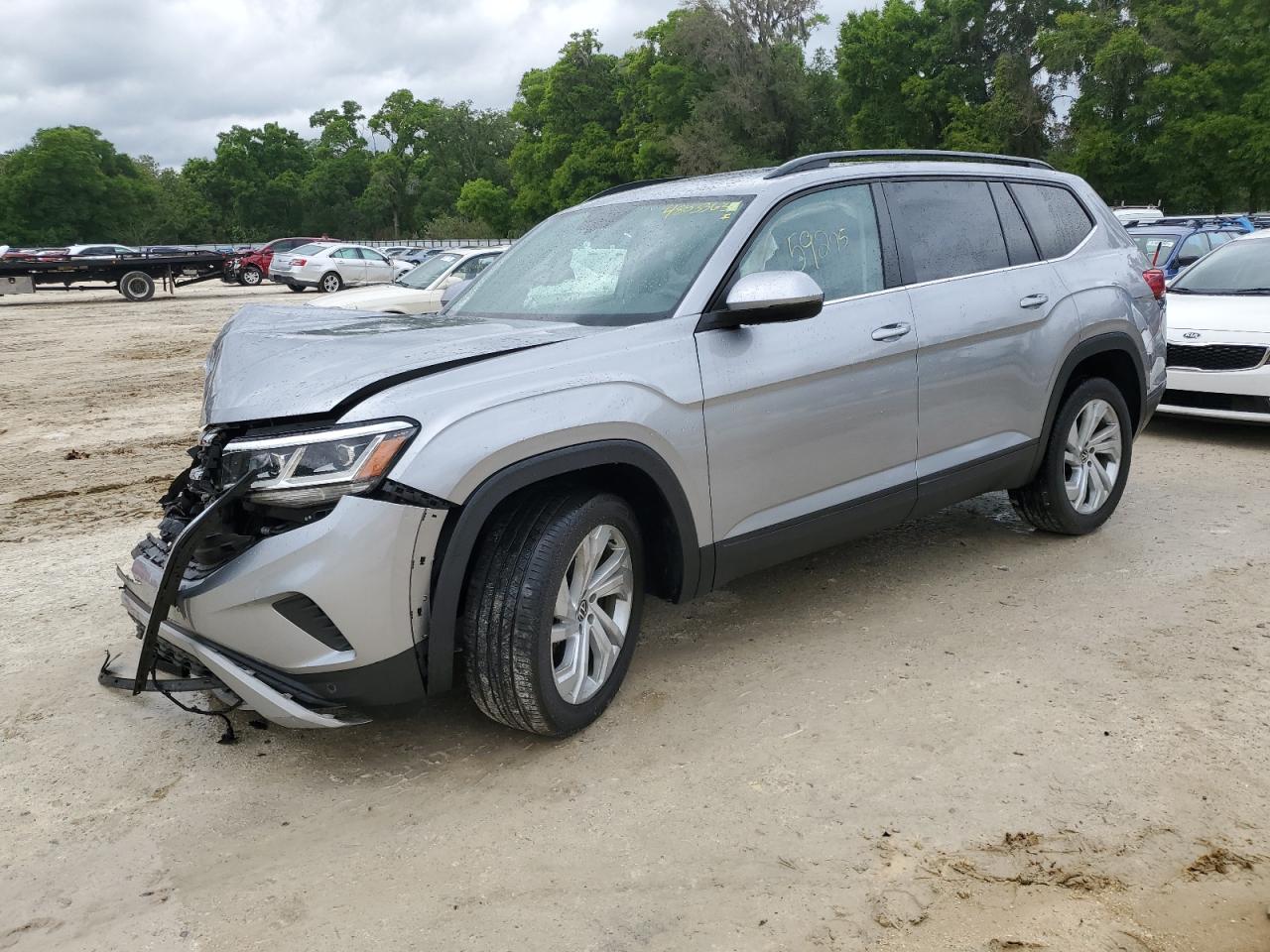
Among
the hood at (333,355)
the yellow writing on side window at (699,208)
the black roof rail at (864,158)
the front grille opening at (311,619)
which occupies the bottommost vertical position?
the front grille opening at (311,619)

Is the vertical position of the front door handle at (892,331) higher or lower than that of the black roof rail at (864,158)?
lower

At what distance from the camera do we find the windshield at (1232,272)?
866 centimetres

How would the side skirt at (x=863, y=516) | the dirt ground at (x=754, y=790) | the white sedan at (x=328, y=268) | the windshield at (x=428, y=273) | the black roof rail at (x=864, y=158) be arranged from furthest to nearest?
the white sedan at (x=328, y=268)
the windshield at (x=428, y=273)
the black roof rail at (x=864, y=158)
the side skirt at (x=863, y=516)
the dirt ground at (x=754, y=790)

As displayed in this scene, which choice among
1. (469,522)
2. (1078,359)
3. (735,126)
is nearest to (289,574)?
(469,522)

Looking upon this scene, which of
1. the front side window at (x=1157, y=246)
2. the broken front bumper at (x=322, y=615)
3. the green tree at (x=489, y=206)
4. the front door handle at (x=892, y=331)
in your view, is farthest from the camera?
the green tree at (x=489, y=206)

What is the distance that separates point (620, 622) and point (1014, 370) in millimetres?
2302

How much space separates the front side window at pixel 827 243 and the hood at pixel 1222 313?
15.7 feet

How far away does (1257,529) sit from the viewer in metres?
5.68

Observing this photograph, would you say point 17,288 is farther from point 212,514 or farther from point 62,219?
point 62,219

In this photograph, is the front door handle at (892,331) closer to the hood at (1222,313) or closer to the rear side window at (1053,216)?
the rear side window at (1053,216)

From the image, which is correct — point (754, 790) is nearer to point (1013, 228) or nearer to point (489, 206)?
point (1013, 228)

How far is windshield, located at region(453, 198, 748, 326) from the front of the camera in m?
3.94

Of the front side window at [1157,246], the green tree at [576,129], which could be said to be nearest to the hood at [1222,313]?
the front side window at [1157,246]

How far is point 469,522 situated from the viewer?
10.1 ft
